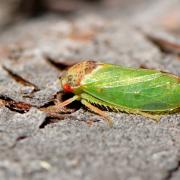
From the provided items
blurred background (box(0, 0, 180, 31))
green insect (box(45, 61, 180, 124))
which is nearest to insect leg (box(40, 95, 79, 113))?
green insect (box(45, 61, 180, 124))

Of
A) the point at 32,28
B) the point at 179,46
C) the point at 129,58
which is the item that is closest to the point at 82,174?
the point at 129,58

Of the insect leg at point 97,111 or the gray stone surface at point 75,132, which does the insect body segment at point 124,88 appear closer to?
the insect leg at point 97,111

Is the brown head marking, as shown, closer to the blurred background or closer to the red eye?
the red eye

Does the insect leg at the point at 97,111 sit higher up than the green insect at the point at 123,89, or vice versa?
the green insect at the point at 123,89

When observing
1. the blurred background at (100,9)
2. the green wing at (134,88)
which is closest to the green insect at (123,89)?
the green wing at (134,88)

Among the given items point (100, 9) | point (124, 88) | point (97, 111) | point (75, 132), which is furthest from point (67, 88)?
point (100, 9)

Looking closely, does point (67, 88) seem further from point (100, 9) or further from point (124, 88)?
point (100, 9)

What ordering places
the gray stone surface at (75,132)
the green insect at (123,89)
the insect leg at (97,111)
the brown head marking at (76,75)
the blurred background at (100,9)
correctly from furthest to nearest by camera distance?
the blurred background at (100,9) → the brown head marking at (76,75) → the green insect at (123,89) → the insect leg at (97,111) → the gray stone surface at (75,132)

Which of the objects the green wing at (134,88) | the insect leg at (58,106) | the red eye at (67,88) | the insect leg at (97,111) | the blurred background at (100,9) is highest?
the green wing at (134,88)
